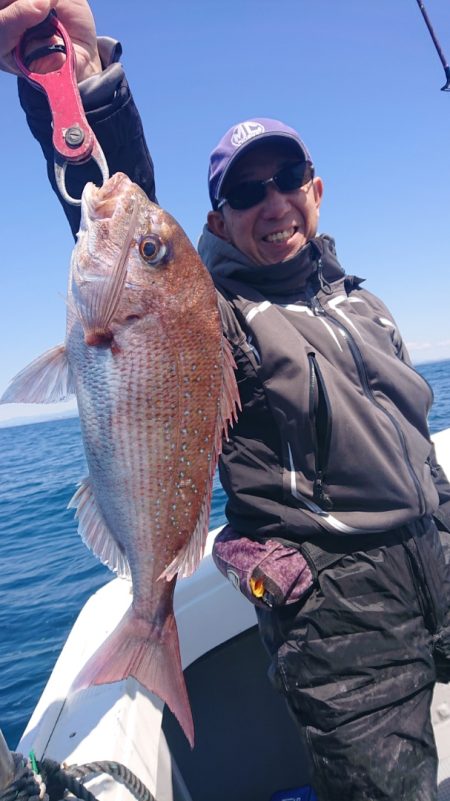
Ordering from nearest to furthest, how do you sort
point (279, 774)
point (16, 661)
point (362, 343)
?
point (362, 343), point (279, 774), point (16, 661)

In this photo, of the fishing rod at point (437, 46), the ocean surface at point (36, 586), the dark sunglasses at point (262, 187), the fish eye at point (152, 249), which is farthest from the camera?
the ocean surface at point (36, 586)

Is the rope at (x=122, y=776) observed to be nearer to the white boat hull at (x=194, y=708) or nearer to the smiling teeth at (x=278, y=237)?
the white boat hull at (x=194, y=708)

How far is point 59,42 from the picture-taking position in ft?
5.74

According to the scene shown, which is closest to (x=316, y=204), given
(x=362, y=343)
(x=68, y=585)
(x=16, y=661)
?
(x=362, y=343)

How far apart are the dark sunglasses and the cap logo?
15 centimetres

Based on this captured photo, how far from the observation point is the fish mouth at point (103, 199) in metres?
1.68

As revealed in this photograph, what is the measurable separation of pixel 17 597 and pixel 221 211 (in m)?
6.83

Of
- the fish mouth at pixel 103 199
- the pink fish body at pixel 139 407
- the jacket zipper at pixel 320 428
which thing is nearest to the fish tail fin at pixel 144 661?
the pink fish body at pixel 139 407

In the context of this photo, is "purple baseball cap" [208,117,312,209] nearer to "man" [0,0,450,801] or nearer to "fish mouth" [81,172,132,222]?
"man" [0,0,450,801]

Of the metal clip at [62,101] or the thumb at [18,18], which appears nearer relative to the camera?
the thumb at [18,18]

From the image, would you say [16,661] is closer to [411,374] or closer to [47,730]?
[47,730]

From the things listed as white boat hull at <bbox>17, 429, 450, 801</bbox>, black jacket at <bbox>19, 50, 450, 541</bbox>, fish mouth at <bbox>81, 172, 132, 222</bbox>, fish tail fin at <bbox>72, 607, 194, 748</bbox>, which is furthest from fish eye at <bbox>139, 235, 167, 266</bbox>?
white boat hull at <bbox>17, 429, 450, 801</bbox>

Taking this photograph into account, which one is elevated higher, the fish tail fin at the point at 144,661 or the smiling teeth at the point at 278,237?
the smiling teeth at the point at 278,237

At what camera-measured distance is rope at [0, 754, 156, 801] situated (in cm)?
128
